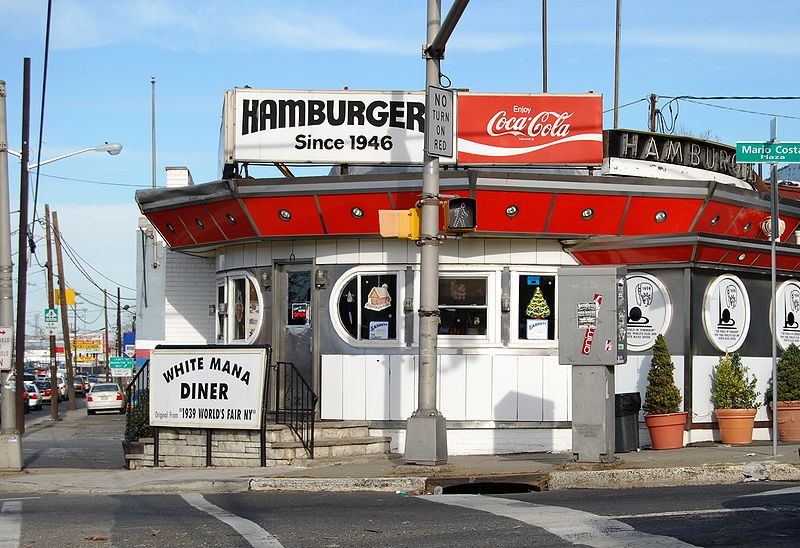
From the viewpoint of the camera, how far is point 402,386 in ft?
55.4

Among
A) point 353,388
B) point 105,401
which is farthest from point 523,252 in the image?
point 105,401

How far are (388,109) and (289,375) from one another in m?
4.63

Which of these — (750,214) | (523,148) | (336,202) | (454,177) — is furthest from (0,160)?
(750,214)

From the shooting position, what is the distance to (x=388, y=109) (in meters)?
17.2

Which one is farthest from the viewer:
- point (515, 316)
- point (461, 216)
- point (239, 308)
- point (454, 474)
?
point (239, 308)

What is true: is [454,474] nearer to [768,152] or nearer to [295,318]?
[295,318]

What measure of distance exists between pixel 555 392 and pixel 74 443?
1454 cm

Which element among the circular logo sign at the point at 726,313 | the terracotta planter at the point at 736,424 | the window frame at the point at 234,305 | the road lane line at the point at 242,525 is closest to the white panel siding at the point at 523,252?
the circular logo sign at the point at 726,313

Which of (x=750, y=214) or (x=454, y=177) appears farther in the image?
(x=750, y=214)

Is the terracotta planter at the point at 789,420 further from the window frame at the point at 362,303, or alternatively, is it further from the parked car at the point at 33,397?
the parked car at the point at 33,397

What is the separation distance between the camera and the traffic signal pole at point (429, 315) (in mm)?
14008

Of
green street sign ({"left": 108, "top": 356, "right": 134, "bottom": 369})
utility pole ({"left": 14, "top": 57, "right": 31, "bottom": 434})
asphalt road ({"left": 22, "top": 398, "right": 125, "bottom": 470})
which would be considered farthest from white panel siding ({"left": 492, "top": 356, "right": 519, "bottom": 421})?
green street sign ({"left": 108, "top": 356, "right": 134, "bottom": 369})

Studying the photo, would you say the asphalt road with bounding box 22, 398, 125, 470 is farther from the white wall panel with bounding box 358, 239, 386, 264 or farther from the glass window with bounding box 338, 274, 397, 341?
the white wall panel with bounding box 358, 239, 386, 264

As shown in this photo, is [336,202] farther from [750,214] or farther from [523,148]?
[750,214]
